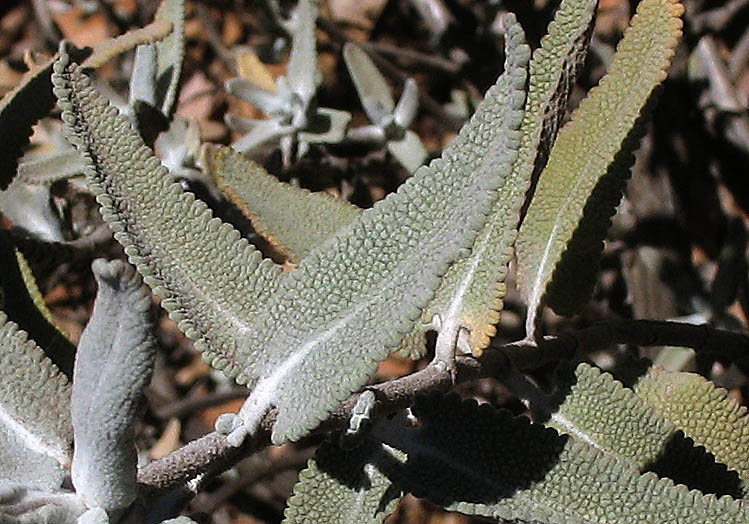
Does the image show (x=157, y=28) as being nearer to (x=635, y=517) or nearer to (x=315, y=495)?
(x=315, y=495)

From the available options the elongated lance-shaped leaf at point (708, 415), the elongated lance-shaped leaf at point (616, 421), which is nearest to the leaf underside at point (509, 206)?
the elongated lance-shaped leaf at point (616, 421)

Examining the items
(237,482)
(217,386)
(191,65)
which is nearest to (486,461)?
(237,482)

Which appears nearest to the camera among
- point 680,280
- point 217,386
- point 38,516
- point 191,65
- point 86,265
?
point 38,516

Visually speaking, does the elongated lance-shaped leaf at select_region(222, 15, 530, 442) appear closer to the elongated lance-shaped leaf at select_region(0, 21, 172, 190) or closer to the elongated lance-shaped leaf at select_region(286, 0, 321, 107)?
the elongated lance-shaped leaf at select_region(0, 21, 172, 190)

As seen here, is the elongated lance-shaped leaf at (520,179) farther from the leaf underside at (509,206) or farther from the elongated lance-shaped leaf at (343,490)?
the elongated lance-shaped leaf at (343,490)

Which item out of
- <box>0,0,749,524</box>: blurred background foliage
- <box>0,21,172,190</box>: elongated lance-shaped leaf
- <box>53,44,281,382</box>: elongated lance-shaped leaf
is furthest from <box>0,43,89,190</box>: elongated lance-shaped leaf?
<box>53,44,281,382</box>: elongated lance-shaped leaf

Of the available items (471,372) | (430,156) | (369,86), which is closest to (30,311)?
(471,372)

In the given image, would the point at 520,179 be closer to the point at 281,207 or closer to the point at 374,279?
the point at 374,279
